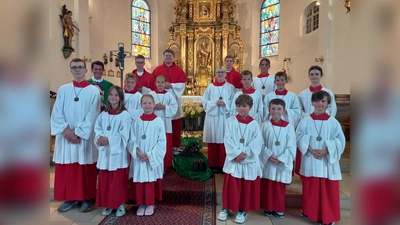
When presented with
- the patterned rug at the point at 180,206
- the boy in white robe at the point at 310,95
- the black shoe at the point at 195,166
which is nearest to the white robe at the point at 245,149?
the patterned rug at the point at 180,206

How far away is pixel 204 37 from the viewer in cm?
1235

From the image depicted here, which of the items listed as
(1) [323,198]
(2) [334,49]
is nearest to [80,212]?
(1) [323,198]

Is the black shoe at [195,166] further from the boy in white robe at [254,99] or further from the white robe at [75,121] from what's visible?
the white robe at [75,121]

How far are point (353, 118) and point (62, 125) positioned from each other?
3.51 meters

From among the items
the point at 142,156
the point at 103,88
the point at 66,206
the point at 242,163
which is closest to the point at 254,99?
the point at 242,163

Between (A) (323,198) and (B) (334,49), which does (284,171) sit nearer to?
(A) (323,198)

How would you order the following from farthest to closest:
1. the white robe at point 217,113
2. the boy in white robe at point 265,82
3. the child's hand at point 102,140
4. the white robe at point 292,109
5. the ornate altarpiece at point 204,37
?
the ornate altarpiece at point 204,37, the boy in white robe at point 265,82, the white robe at point 217,113, the white robe at point 292,109, the child's hand at point 102,140

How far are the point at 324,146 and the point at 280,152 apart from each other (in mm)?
538

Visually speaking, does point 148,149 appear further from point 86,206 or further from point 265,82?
point 265,82

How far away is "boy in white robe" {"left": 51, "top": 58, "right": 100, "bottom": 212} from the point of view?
11.2 ft

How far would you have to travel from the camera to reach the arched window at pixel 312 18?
10188 millimetres

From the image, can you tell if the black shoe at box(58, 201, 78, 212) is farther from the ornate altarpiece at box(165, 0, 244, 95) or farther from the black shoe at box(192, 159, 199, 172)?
the ornate altarpiece at box(165, 0, 244, 95)

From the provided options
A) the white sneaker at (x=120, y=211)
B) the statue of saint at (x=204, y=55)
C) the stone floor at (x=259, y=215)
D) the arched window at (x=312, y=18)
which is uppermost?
the arched window at (x=312, y=18)

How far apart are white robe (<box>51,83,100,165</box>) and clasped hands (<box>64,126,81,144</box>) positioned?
5cm
